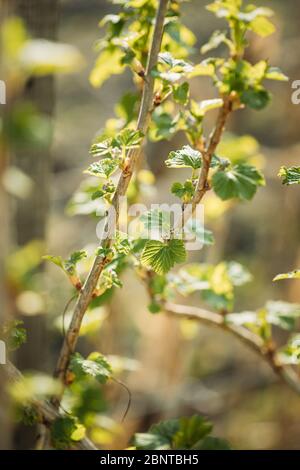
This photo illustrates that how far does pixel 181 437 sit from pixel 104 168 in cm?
46

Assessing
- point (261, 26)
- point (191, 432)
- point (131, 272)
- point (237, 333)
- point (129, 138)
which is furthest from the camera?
point (131, 272)

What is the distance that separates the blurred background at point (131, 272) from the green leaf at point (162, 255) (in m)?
0.18

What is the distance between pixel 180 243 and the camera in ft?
2.27

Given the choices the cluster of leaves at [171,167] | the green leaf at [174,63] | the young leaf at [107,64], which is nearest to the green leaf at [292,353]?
the cluster of leaves at [171,167]

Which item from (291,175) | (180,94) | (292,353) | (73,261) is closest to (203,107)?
(180,94)

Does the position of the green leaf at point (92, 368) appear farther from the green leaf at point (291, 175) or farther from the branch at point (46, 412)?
the green leaf at point (291, 175)

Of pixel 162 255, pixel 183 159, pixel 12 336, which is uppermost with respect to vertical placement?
pixel 183 159

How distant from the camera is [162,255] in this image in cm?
68

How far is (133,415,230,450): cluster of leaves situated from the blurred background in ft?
0.41

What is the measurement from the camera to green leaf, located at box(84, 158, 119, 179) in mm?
646

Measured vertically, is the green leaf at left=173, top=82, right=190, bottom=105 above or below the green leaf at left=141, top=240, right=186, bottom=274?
above

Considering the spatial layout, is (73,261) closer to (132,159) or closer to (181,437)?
(132,159)

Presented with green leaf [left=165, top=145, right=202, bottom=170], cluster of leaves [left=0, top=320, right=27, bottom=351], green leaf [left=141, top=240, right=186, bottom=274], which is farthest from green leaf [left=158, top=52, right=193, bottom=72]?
cluster of leaves [left=0, top=320, right=27, bottom=351]

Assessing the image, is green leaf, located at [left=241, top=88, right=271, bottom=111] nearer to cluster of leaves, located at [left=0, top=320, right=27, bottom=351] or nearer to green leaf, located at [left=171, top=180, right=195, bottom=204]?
green leaf, located at [left=171, top=180, right=195, bottom=204]
